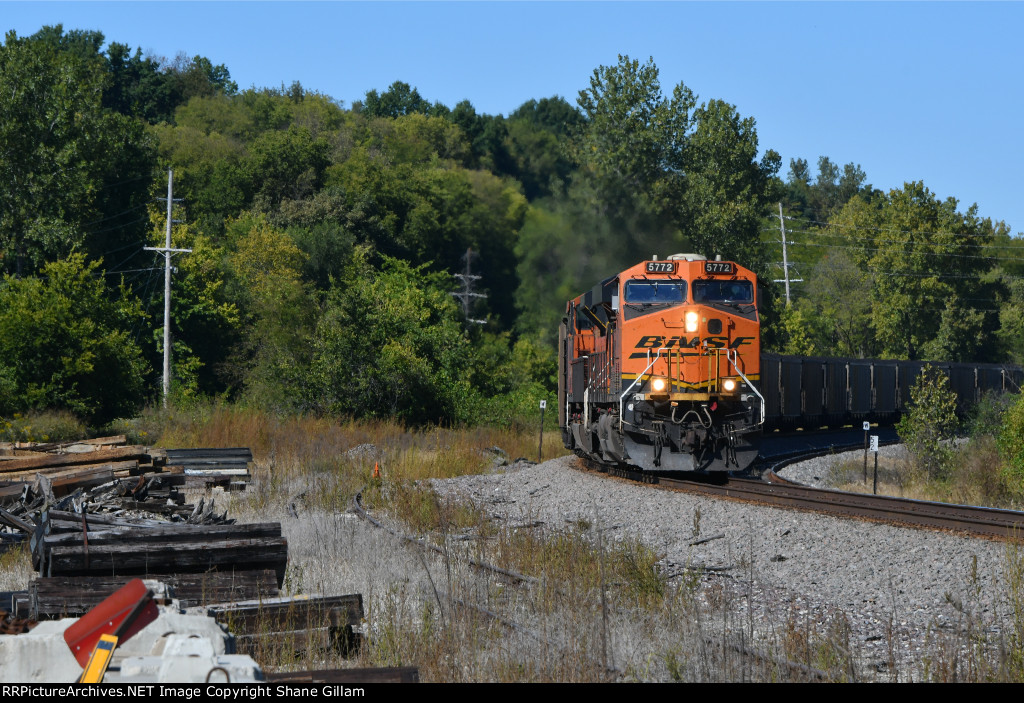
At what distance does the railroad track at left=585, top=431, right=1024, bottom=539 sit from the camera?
458 inches

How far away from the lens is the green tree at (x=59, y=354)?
26078mm

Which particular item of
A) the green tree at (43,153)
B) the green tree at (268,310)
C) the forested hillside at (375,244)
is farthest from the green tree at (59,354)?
the green tree at (43,153)

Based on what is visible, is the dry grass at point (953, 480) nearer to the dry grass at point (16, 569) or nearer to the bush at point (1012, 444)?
the bush at point (1012, 444)

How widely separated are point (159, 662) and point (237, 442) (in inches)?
789

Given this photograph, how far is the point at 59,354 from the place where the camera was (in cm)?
2669

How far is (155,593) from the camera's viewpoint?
6523 mm

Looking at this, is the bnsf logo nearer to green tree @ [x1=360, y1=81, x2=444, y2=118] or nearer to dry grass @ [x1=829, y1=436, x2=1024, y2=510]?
dry grass @ [x1=829, y1=436, x2=1024, y2=510]

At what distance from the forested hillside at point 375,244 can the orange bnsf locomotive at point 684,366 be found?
15.9m

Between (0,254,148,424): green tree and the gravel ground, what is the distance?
15.6 m

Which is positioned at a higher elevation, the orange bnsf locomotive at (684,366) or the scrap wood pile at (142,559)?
the orange bnsf locomotive at (684,366)

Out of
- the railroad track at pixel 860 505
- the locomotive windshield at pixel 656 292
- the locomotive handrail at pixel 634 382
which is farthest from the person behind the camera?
the locomotive windshield at pixel 656 292

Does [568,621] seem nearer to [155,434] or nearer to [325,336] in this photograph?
[155,434]

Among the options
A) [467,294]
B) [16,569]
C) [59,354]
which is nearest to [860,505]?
[16,569]

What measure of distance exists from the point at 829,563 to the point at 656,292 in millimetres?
7620
